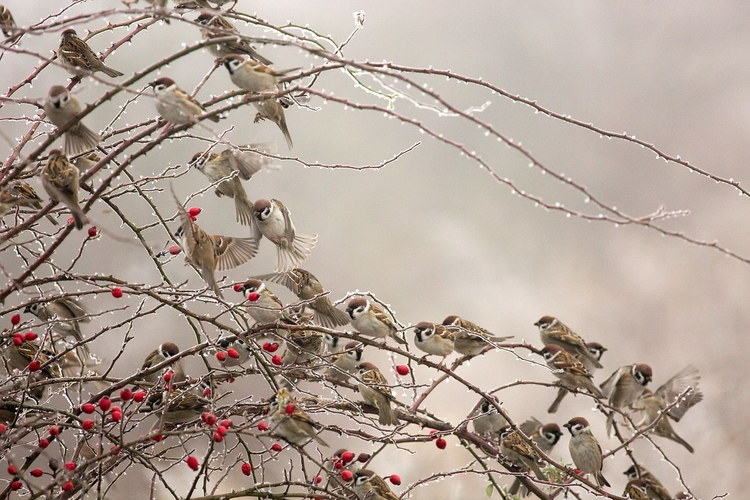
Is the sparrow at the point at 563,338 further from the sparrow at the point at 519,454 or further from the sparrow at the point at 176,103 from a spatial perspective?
the sparrow at the point at 176,103

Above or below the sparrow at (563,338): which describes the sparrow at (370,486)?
below

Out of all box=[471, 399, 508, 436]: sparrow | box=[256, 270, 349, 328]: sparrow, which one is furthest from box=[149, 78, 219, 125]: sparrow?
box=[471, 399, 508, 436]: sparrow

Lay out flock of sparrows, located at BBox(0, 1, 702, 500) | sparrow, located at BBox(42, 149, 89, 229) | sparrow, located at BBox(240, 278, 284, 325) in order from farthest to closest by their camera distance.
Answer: sparrow, located at BBox(240, 278, 284, 325), flock of sparrows, located at BBox(0, 1, 702, 500), sparrow, located at BBox(42, 149, 89, 229)

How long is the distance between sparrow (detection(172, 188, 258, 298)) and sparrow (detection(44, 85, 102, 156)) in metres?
0.20

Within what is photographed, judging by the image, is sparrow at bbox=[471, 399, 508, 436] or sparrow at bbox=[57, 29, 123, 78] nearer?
sparrow at bbox=[57, 29, 123, 78]

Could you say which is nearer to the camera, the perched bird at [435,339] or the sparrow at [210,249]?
the sparrow at [210,249]

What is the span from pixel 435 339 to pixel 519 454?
0.39 metres

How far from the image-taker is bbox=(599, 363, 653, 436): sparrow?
78.6 inches

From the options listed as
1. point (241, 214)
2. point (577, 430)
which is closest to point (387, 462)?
point (577, 430)

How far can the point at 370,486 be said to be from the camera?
1.78 metres

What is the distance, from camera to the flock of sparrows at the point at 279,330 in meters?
1.33

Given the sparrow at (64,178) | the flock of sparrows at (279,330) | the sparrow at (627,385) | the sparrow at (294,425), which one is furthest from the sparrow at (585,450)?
the sparrow at (64,178)

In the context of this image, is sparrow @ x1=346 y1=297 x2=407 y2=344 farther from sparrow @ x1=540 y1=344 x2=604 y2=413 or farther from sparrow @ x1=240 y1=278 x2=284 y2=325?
sparrow @ x1=540 y1=344 x2=604 y2=413

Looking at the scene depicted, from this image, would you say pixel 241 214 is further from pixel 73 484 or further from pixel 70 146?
pixel 73 484
